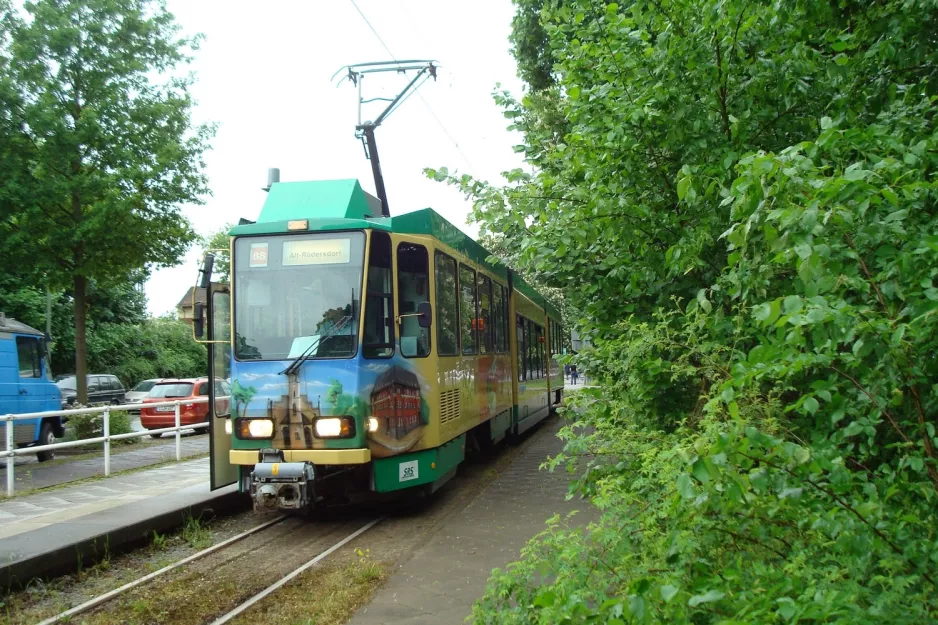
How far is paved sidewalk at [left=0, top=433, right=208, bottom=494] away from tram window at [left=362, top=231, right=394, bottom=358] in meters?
5.56

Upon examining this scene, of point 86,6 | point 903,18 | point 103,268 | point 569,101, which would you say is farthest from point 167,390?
point 903,18

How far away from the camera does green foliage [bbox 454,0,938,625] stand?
2.77 metres

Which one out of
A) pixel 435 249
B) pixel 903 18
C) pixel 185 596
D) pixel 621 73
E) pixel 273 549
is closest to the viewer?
pixel 903 18

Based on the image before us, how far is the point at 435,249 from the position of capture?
352 inches

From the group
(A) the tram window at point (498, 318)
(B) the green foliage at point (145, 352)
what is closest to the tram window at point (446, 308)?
(A) the tram window at point (498, 318)

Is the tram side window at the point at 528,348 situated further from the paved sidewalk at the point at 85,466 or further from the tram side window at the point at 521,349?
the paved sidewalk at the point at 85,466

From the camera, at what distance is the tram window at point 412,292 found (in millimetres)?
8398

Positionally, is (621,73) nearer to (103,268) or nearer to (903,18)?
(903,18)

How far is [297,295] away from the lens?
8.17m

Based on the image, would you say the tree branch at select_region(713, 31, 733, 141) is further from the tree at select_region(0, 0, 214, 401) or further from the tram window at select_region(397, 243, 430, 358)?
the tree at select_region(0, 0, 214, 401)

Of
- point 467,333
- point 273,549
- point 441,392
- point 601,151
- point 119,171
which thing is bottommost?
point 273,549

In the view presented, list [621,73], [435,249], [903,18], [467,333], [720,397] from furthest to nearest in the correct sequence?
[467,333] < [435,249] < [621,73] < [903,18] < [720,397]

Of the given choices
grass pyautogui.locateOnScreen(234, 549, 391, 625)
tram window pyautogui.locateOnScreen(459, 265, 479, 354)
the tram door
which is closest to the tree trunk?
the tram door

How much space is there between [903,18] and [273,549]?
673 centimetres
